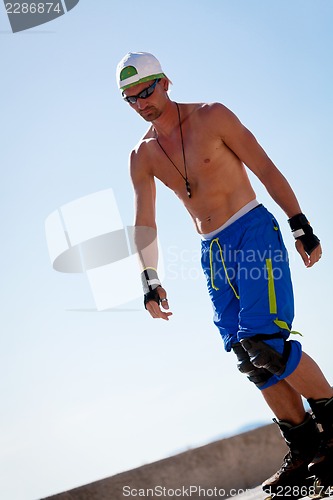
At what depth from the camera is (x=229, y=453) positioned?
586 centimetres

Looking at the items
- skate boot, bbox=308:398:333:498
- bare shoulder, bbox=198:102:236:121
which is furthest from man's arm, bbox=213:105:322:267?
skate boot, bbox=308:398:333:498

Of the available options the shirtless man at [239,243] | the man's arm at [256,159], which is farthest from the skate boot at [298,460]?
the man's arm at [256,159]

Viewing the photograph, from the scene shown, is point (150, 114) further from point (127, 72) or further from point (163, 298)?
point (163, 298)

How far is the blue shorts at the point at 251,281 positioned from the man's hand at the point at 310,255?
12 centimetres

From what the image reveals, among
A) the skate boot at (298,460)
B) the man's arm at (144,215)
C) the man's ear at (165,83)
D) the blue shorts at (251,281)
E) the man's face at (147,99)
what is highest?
the man's ear at (165,83)

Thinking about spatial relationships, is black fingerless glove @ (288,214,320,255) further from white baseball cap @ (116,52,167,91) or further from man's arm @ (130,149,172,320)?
white baseball cap @ (116,52,167,91)

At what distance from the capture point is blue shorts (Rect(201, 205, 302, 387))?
4.43 meters

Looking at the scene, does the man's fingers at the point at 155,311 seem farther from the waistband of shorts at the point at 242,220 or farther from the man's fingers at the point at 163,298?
the waistband of shorts at the point at 242,220

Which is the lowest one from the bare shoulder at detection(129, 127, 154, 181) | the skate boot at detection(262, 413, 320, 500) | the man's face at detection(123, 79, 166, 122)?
the skate boot at detection(262, 413, 320, 500)

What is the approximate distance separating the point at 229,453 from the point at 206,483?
0.82 ft

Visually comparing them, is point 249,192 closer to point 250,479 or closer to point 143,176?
point 143,176

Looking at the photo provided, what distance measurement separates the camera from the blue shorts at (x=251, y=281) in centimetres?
443

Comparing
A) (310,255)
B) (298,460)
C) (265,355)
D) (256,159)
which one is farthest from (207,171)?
(298,460)

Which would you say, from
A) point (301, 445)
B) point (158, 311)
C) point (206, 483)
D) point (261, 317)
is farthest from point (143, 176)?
point (206, 483)
